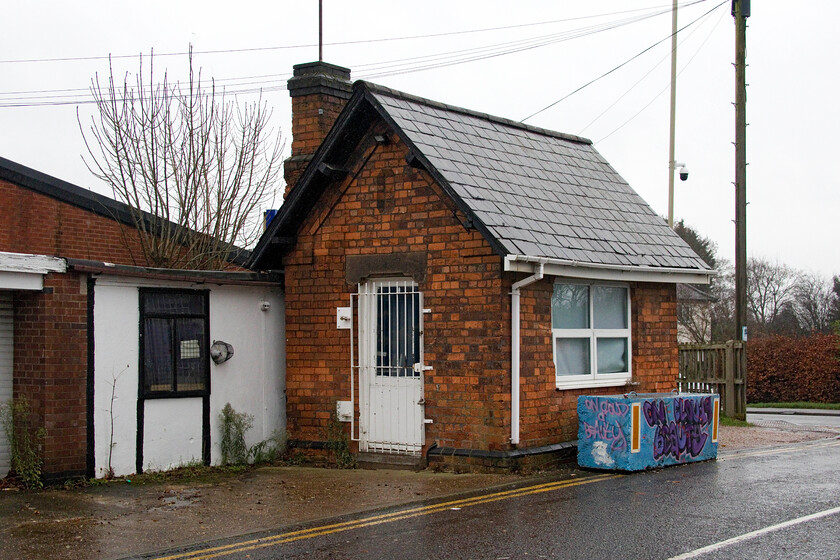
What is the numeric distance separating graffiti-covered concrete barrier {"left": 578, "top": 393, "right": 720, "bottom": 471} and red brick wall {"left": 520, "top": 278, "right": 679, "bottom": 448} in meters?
0.46

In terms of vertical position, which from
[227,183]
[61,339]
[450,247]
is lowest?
[61,339]

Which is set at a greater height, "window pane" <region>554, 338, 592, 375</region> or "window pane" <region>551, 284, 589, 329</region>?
"window pane" <region>551, 284, 589, 329</region>

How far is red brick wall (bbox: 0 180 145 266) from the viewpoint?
53.7 feet

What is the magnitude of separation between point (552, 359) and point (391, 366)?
2.10m

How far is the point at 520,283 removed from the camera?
11.7 m

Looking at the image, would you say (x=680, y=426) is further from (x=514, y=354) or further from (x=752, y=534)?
(x=752, y=534)

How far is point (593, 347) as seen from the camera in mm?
13242

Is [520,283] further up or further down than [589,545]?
further up

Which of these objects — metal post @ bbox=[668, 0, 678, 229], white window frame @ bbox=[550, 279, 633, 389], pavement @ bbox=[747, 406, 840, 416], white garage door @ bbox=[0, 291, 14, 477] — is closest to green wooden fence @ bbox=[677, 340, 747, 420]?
metal post @ bbox=[668, 0, 678, 229]

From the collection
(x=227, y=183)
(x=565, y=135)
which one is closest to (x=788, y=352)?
(x=565, y=135)

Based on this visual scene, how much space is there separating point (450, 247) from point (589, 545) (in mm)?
5065

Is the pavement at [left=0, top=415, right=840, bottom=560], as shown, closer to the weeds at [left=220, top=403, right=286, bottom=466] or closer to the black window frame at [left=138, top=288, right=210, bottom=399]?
the weeds at [left=220, top=403, right=286, bottom=466]

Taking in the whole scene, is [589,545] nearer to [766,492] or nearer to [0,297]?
[766,492]

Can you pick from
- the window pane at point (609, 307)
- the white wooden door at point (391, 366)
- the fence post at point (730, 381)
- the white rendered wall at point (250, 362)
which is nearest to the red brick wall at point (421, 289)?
the white wooden door at point (391, 366)
